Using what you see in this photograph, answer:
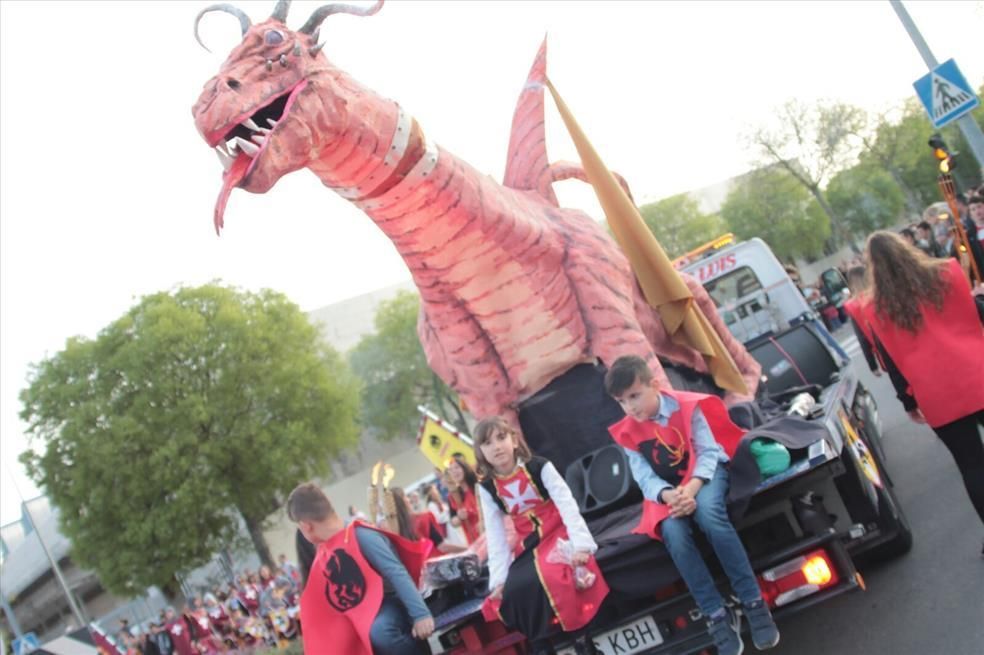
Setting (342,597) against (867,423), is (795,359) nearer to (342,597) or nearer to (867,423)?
(867,423)

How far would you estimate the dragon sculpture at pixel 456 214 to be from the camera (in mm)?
3879

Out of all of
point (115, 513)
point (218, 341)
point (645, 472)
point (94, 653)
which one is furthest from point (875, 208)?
point (645, 472)

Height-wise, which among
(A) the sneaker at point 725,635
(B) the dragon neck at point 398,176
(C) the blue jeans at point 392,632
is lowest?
(A) the sneaker at point 725,635

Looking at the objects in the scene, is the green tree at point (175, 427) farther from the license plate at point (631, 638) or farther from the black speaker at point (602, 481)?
the license plate at point (631, 638)

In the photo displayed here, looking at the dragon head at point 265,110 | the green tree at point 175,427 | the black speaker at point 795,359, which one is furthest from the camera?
the green tree at point 175,427

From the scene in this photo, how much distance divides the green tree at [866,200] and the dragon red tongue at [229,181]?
54050 millimetres

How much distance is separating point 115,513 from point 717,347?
20425 millimetres

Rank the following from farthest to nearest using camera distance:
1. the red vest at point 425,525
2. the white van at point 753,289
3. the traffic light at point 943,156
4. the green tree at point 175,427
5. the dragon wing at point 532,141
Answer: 1. the green tree at point 175,427
2. the white van at point 753,289
3. the traffic light at point 943,156
4. the red vest at point 425,525
5. the dragon wing at point 532,141

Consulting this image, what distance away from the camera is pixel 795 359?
24.1ft

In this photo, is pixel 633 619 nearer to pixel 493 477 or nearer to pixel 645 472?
pixel 645 472

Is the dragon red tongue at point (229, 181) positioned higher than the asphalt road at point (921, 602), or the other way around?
the dragon red tongue at point (229, 181)

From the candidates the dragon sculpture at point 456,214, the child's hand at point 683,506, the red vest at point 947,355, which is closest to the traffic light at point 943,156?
the dragon sculpture at point 456,214

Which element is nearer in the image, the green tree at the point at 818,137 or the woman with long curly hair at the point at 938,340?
the woman with long curly hair at the point at 938,340

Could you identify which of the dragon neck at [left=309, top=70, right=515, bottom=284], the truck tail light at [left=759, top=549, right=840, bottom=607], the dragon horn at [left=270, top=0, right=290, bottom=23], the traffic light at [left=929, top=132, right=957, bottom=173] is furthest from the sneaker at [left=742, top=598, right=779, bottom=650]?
the traffic light at [left=929, top=132, right=957, bottom=173]
